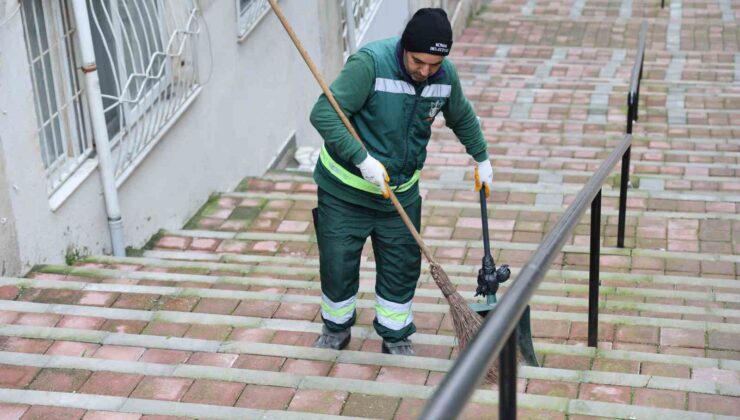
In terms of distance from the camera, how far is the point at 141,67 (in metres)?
6.05

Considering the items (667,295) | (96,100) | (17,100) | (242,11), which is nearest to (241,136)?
(242,11)

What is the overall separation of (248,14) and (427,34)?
436cm

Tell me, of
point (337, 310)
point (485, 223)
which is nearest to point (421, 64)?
point (485, 223)

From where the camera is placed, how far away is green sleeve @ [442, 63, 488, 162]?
12.8ft

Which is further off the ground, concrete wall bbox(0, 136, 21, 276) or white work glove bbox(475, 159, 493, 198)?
white work glove bbox(475, 159, 493, 198)

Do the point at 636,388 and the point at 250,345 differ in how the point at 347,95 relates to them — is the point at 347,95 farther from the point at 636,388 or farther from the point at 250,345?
the point at 636,388

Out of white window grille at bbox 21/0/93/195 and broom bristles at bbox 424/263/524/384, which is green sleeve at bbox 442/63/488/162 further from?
white window grille at bbox 21/0/93/195

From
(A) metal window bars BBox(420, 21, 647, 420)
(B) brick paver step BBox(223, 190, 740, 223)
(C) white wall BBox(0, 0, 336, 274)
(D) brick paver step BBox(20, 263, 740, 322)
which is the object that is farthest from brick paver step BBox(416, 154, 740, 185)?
(A) metal window bars BBox(420, 21, 647, 420)

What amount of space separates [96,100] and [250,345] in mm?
1886

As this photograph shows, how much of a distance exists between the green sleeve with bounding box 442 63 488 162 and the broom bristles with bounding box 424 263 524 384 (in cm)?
53

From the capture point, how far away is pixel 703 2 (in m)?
14.2

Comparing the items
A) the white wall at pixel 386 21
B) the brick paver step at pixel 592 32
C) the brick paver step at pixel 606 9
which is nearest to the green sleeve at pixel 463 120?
the white wall at pixel 386 21

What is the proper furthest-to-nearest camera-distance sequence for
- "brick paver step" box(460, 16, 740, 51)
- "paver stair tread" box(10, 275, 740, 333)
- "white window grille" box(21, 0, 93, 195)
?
"brick paver step" box(460, 16, 740, 51) → "white window grille" box(21, 0, 93, 195) → "paver stair tread" box(10, 275, 740, 333)

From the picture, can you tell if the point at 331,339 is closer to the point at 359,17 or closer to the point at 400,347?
the point at 400,347
